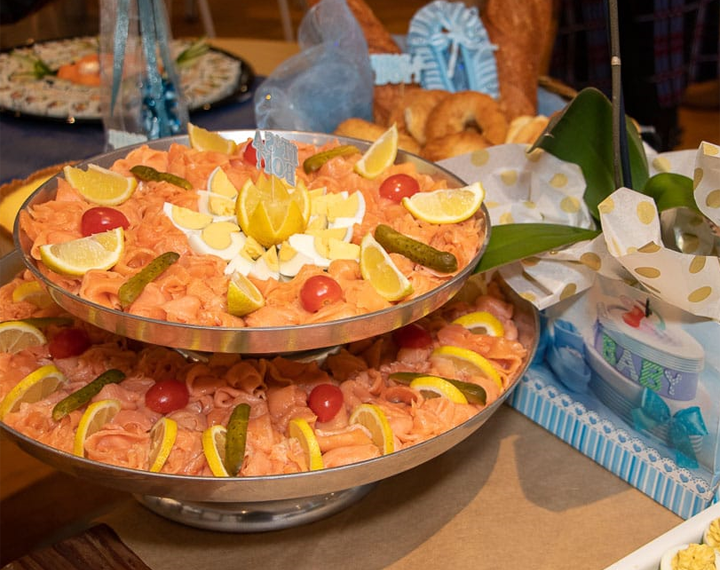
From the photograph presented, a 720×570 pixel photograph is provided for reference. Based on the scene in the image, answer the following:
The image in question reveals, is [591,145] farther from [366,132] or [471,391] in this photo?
[366,132]

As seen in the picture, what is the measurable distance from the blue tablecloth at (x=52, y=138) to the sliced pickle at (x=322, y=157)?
2.61 feet

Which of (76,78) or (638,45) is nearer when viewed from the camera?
(76,78)

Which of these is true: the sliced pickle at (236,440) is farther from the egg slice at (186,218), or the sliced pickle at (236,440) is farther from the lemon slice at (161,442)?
the egg slice at (186,218)

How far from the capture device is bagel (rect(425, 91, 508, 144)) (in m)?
1.84

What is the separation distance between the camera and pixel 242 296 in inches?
37.2

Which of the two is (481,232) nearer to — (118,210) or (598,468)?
(598,468)

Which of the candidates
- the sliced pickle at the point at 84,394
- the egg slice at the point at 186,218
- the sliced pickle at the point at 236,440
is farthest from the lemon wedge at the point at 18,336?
the sliced pickle at the point at 236,440

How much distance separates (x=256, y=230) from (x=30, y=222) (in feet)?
0.97

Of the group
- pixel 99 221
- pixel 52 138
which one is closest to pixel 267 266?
pixel 99 221

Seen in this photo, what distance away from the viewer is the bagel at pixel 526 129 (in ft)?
5.66

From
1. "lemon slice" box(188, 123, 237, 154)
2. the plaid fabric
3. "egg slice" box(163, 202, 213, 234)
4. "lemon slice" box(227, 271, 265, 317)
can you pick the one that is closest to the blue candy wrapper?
"lemon slice" box(188, 123, 237, 154)

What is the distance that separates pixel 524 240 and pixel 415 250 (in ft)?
0.81

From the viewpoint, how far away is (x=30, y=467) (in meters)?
1.32

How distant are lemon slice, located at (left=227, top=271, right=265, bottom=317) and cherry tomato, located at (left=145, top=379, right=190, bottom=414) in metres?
0.17
